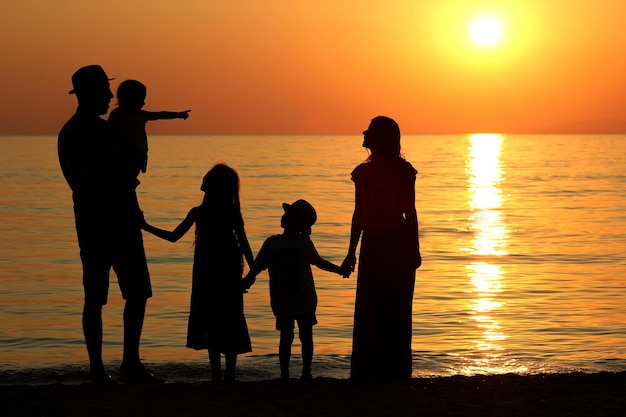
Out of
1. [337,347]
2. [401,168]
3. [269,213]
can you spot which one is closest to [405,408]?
[401,168]

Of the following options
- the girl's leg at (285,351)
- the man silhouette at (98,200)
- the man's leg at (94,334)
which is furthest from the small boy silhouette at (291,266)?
the man's leg at (94,334)

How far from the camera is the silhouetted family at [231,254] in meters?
6.57

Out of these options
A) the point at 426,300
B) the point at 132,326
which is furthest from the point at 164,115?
the point at 426,300

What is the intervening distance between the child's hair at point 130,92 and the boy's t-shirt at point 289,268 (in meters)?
1.35

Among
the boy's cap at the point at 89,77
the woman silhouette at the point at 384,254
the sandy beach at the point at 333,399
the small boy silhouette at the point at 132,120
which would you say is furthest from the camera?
the woman silhouette at the point at 384,254

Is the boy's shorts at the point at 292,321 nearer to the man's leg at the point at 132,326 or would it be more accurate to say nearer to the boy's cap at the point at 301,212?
the boy's cap at the point at 301,212

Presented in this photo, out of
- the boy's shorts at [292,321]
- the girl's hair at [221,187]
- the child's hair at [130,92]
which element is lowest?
the boy's shorts at [292,321]

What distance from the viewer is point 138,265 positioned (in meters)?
6.67

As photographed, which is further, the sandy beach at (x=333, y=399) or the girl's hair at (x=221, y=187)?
the girl's hair at (x=221, y=187)

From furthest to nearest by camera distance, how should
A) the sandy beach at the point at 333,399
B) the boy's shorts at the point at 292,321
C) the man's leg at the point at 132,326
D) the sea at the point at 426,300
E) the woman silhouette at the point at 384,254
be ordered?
the sea at the point at 426,300
the boy's shorts at the point at 292,321
the woman silhouette at the point at 384,254
the man's leg at the point at 132,326
the sandy beach at the point at 333,399

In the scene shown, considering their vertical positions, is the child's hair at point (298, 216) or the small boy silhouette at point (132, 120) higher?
the small boy silhouette at point (132, 120)

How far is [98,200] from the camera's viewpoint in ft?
21.4

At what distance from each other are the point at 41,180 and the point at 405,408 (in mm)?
54292

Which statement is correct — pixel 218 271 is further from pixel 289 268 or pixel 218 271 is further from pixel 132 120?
pixel 132 120
